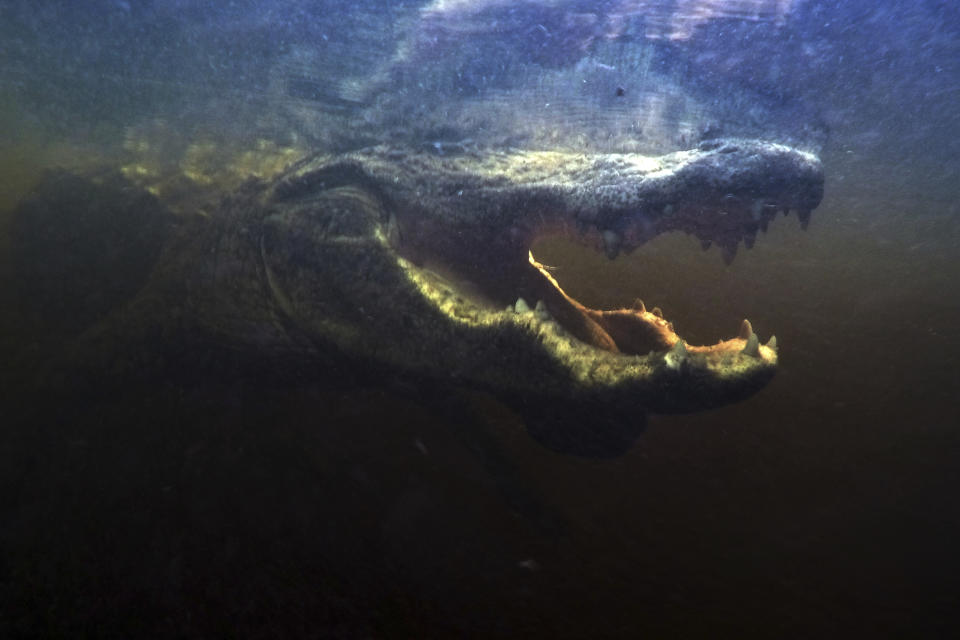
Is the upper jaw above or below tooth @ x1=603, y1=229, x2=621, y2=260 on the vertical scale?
above

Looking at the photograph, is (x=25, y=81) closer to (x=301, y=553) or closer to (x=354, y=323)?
(x=354, y=323)

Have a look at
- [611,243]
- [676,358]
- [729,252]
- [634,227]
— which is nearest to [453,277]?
[611,243]

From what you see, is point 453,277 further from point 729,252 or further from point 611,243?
point 729,252

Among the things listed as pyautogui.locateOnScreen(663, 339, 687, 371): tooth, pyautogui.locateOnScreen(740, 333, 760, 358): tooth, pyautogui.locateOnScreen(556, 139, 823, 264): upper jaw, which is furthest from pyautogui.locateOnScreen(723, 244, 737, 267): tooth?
pyautogui.locateOnScreen(663, 339, 687, 371): tooth

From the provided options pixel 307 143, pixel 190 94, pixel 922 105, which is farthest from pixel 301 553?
pixel 922 105

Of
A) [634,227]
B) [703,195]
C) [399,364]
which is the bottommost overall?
[399,364]

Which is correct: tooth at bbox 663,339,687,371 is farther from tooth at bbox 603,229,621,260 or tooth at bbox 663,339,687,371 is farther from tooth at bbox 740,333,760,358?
tooth at bbox 603,229,621,260
